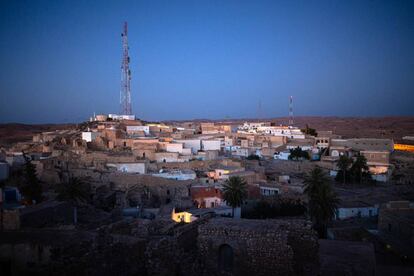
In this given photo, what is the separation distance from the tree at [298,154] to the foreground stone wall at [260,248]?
28173 mm

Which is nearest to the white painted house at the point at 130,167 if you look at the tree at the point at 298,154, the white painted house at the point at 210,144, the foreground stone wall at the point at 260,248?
the white painted house at the point at 210,144

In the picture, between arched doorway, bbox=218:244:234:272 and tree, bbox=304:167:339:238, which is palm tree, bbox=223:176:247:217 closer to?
tree, bbox=304:167:339:238

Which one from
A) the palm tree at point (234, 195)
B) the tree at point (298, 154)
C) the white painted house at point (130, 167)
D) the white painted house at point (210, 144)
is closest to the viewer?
the palm tree at point (234, 195)

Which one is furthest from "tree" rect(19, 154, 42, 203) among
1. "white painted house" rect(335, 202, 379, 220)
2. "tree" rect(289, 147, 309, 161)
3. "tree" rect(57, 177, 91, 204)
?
"tree" rect(289, 147, 309, 161)

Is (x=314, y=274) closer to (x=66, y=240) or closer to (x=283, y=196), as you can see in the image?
(x=66, y=240)

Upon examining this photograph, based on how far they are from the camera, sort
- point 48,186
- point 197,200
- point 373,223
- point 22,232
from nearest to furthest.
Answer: point 22,232 → point 373,223 → point 197,200 → point 48,186

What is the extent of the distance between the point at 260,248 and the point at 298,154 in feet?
97.0

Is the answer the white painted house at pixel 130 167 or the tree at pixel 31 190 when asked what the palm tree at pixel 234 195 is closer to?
the white painted house at pixel 130 167

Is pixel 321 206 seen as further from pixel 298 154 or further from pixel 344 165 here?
pixel 298 154

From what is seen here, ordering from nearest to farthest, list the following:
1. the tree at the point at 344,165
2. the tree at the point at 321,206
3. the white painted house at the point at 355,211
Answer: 1. the tree at the point at 321,206
2. the white painted house at the point at 355,211
3. the tree at the point at 344,165

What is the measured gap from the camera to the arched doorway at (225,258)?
622 centimetres

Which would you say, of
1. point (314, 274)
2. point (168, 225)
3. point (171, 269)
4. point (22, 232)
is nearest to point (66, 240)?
point (22, 232)

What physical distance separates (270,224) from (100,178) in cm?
1610

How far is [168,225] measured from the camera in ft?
25.5
